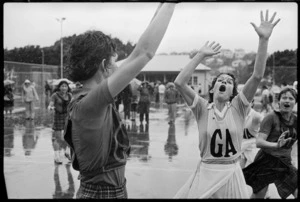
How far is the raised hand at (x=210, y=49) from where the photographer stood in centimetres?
351

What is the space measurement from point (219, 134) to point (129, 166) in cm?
394

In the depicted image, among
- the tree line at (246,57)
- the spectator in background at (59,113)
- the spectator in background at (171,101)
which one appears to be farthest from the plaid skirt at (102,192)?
the spectator in background at (171,101)

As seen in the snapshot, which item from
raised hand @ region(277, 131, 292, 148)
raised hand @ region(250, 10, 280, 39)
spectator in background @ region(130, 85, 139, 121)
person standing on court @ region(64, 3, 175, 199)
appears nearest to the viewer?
person standing on court @ region(64, 3, 175, 199)

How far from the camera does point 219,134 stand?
12.0ft

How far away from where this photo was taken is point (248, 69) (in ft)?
113

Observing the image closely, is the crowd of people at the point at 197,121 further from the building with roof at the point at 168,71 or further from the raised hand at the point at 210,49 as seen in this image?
the building with roof at the point at 168,71

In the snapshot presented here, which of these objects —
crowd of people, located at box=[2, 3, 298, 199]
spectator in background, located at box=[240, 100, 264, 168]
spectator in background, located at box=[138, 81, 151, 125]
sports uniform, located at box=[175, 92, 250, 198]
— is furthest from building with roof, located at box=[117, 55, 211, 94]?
sports uniform, located at box=[175, 92, 250, 198]

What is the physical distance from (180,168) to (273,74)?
19.9m

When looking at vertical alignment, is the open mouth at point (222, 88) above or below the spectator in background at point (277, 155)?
above

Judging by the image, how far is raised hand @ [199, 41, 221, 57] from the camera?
3.51 metres

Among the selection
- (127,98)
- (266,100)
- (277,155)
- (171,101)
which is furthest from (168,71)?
(277,155)

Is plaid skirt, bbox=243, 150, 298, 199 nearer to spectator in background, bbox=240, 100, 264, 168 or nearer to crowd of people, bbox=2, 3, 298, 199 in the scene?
crowd of people, bbox=2, 3, 298, 199

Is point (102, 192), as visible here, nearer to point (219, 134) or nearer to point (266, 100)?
point (219, 134)

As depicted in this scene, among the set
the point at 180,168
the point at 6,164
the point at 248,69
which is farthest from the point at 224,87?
the point at 248,69
